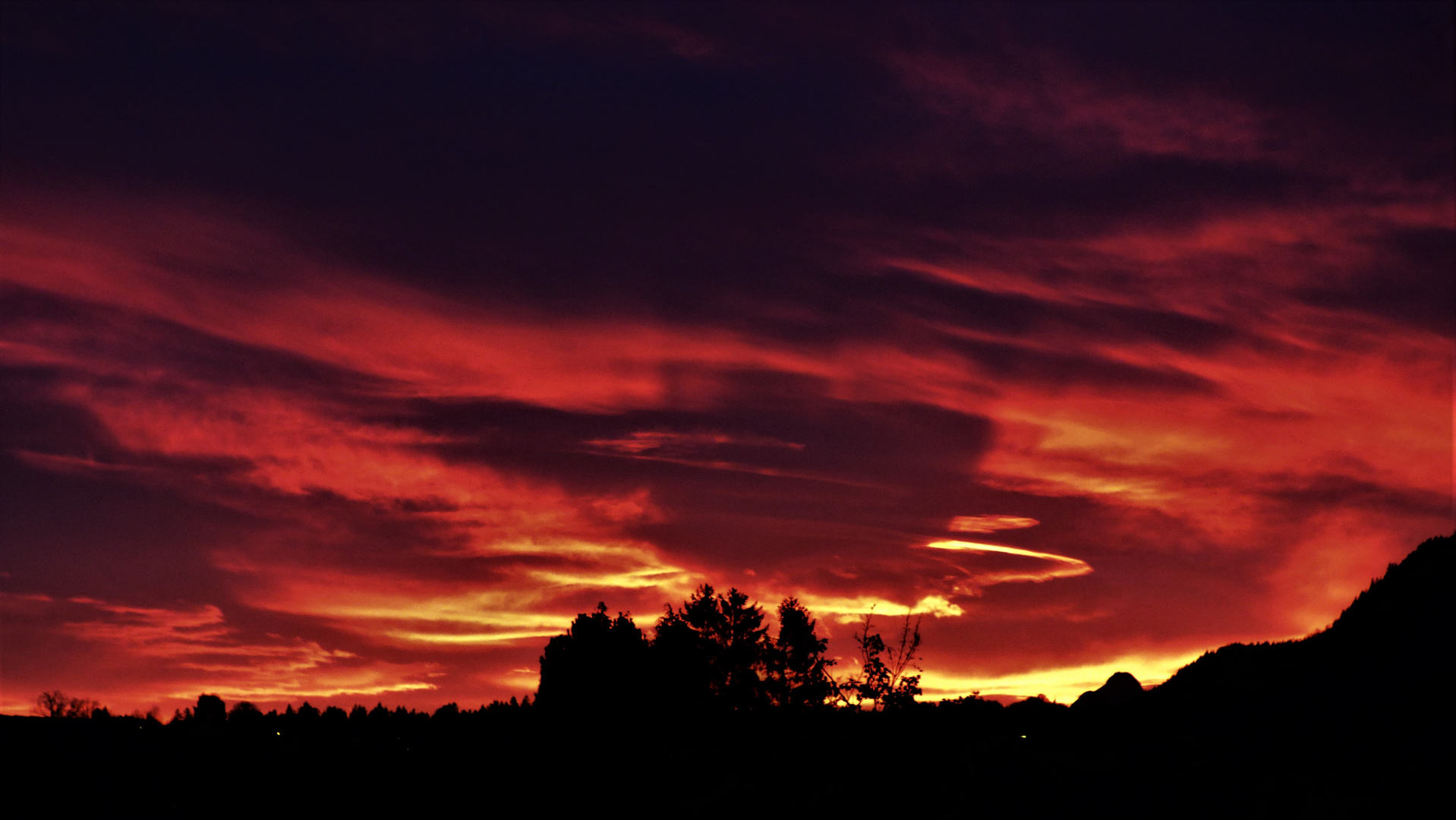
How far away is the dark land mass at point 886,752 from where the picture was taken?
45.5 metres

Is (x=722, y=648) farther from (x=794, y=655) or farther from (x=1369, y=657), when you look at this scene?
(x=1369, y=657)

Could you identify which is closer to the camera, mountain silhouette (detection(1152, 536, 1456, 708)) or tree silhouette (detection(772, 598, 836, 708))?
mountain silhouette (detection(1152, 536, 1456, 708))

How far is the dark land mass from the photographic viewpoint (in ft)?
149

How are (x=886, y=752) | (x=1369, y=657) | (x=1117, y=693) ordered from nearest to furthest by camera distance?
(x=886, y=752)
(x=1369, y=657)
(x=1117, y=693)

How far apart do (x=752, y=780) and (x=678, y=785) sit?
14.3ft

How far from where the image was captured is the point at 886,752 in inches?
1992

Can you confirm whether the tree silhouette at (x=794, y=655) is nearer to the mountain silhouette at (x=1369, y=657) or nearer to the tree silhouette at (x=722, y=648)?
the tree silhouette at (x=722, y=648)

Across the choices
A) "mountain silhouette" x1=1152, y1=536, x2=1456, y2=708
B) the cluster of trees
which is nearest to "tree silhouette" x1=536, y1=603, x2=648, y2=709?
the cluster of trees

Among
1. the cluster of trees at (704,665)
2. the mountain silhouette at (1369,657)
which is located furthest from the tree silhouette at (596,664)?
the mountain silhouette at (1369,657)

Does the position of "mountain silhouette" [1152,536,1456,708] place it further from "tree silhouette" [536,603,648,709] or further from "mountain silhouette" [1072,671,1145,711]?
"tree silhouette" [536,603,648,709]

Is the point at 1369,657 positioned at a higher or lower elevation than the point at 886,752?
higher

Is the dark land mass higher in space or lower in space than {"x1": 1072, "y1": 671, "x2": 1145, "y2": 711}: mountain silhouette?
lower

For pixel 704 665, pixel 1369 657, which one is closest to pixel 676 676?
pixel 704 665

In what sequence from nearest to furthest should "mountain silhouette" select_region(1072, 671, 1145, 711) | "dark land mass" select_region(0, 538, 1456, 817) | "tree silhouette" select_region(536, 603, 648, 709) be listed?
"dark land mass" select_region(0, 538, 1456, 817) < "mountain silhouette" select_region(1072, 671, 1145, 711) < "tree silhouette" select_region(536, 603, 648, 709)
